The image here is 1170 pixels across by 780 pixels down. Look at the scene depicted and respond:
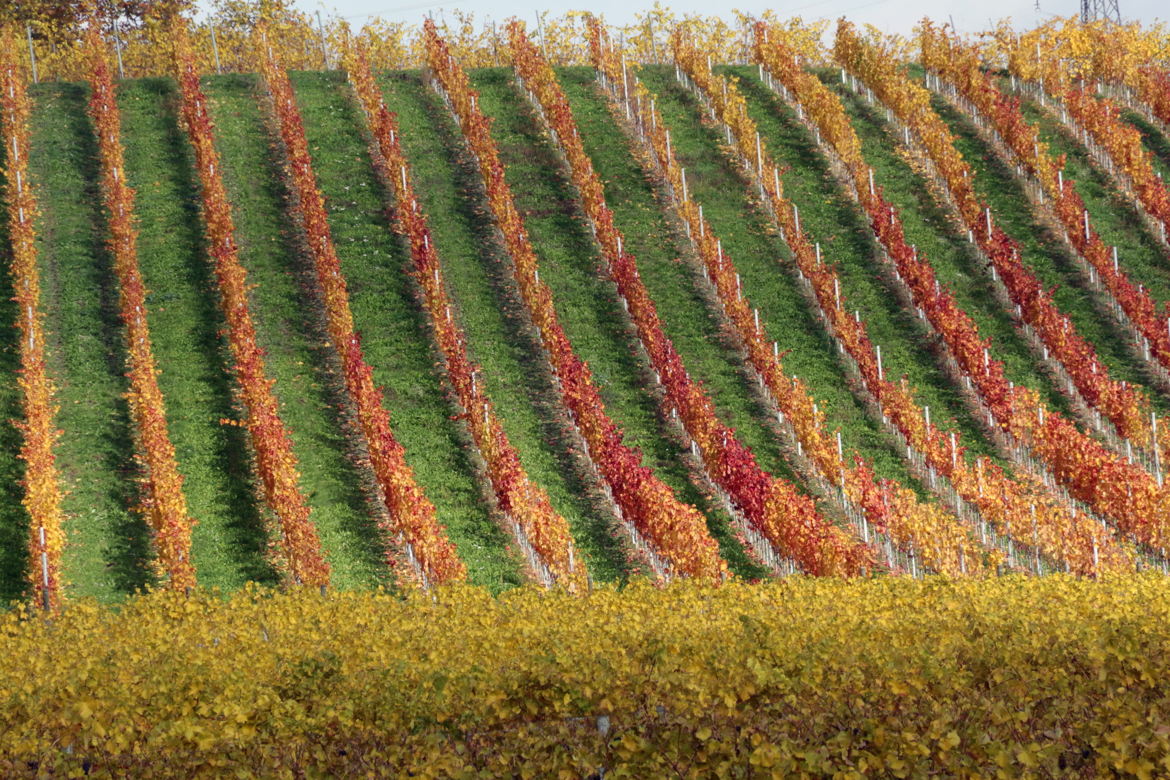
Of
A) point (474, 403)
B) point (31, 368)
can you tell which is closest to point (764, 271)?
point (474, 403)

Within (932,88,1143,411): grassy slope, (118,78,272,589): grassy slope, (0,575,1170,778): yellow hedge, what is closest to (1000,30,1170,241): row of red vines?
(932,88,1143,411): grassy slope

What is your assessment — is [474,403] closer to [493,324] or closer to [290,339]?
[493,324]

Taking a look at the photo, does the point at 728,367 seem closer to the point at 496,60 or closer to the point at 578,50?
the point at 578,50

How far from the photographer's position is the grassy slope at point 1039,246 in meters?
34.2

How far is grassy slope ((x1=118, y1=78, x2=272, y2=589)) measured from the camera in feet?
87.4

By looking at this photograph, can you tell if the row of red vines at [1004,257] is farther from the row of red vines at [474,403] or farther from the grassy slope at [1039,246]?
the row of red vines at [474,403]

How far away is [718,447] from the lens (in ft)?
91.6

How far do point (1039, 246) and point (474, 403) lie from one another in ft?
66.5

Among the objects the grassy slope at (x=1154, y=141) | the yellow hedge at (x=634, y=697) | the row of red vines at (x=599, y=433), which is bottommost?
the yellow hedge at (x=634, y=697)

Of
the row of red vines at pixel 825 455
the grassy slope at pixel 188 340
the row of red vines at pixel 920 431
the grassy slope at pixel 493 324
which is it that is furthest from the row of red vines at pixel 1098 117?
the grassy slope at pixel 188 340

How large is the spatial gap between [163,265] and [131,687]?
1146 inches

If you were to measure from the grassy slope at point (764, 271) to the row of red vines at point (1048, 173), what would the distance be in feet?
23.7

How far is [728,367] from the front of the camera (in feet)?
110

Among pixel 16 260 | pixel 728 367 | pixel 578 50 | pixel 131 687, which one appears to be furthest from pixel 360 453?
pixel 578 50
